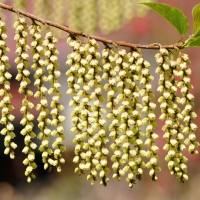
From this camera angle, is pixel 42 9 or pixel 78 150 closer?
pixel 78 150

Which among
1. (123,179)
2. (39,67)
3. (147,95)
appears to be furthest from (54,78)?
(123,179)

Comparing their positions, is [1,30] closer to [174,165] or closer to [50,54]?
[50,54]

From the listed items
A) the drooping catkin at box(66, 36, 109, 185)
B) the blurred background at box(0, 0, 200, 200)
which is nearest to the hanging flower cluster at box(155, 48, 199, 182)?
the drooping catkin at box(66, 36, 109, 185)

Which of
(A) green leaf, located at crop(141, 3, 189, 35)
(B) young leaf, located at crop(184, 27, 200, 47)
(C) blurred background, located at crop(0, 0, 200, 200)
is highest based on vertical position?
(A) green leaf, located at crop(141, 3, 189, 35)

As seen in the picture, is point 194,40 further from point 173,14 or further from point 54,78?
point 54,78

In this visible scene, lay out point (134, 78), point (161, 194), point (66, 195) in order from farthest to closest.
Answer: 1. point (66, 195)
2. point (161, 194)
3. point (134, 78)

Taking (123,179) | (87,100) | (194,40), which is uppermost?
(194,40)

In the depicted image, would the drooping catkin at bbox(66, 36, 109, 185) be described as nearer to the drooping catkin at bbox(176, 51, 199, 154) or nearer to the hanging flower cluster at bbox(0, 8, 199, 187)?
the hanging flower cluster at bbox(0, 8, 199, 187)

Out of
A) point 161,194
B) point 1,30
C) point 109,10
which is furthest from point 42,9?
point 161,194

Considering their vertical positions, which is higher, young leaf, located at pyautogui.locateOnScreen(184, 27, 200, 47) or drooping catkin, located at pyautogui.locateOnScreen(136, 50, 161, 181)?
young leaf, located at pyautogui.locateOnScreen(184, 27, 200, 47)

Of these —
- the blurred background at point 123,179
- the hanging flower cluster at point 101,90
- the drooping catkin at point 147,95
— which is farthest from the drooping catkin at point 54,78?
the blurred background at point 123,179

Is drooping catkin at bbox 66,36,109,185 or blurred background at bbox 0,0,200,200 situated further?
blurred background at bbox 0,0,200,200
